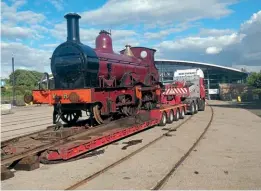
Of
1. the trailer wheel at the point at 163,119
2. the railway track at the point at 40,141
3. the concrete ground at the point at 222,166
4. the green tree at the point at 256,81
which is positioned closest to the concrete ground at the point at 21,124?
the railway track at the point at 40,141

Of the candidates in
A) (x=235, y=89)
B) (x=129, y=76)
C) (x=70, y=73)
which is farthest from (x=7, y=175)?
(x=235, y=89)

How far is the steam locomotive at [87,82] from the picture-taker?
11.3m

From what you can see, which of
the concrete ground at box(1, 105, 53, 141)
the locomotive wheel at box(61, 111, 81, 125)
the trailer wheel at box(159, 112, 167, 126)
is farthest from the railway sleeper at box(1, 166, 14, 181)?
the trailer wheel at box(159, 112, 167, 126)

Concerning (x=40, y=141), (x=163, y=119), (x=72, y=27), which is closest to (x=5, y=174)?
(x=40, y=141)

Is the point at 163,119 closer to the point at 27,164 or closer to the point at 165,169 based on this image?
the point at 165,169

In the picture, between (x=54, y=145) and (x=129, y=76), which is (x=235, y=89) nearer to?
(x=129, y=76)

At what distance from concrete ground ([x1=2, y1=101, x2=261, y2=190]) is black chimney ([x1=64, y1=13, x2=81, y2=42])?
4.31m

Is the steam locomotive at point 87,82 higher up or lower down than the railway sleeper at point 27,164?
higher up

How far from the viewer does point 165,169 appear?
7508 millimetres

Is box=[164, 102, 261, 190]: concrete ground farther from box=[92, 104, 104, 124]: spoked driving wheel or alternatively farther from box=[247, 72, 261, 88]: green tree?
box=[247, 72, 261, 88]: green tree

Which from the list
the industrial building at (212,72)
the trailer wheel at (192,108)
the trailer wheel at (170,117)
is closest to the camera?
the trailer wheel at (170,117)

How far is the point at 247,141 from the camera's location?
36.5ft

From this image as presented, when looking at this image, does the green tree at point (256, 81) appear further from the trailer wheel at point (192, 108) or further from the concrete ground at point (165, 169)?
the concrete ground at point (165, 169)

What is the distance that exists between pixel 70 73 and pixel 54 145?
355 centimetres
